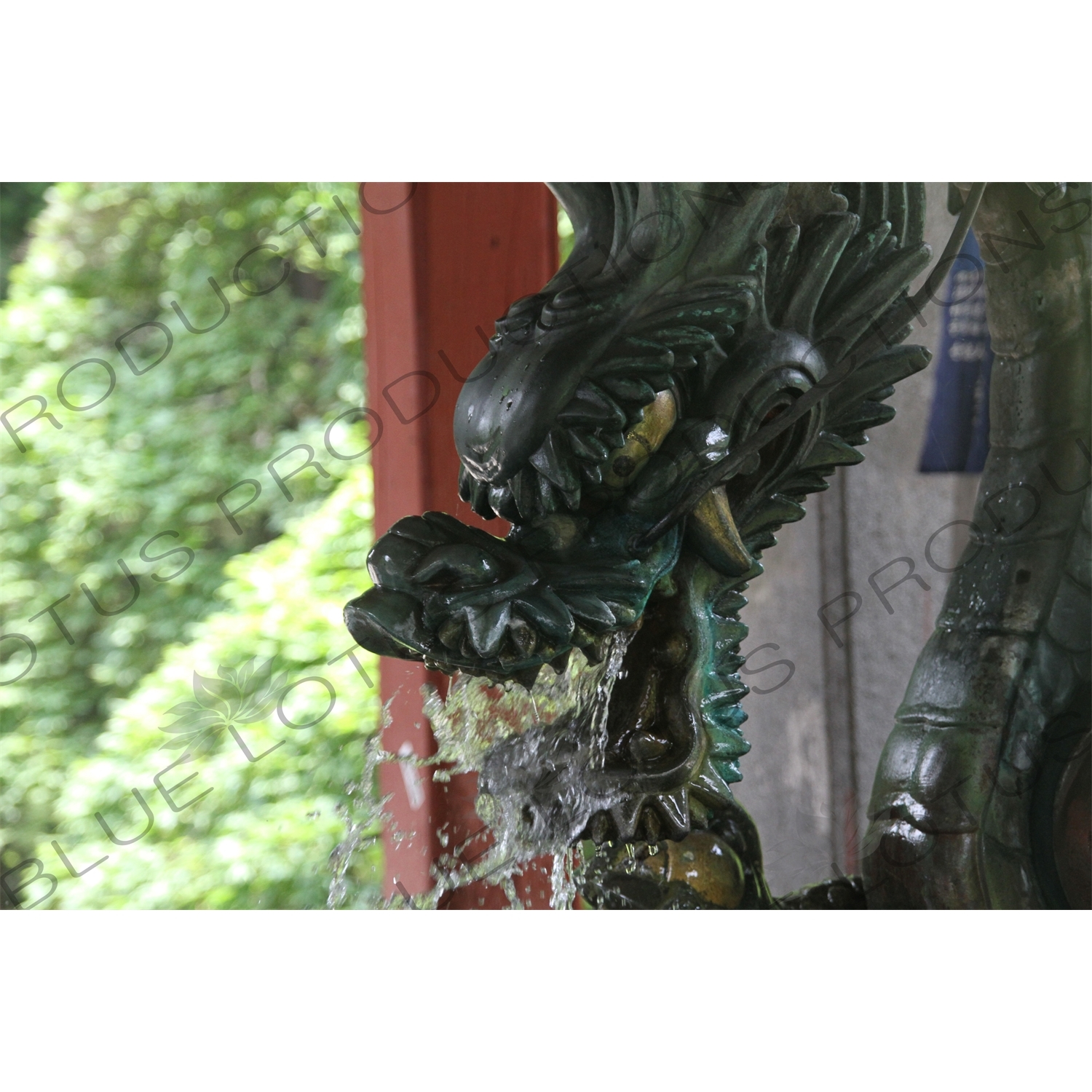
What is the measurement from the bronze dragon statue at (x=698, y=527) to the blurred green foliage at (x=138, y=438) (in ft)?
7.76

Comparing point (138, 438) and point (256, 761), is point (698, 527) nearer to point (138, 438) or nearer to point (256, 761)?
point (256, 761)

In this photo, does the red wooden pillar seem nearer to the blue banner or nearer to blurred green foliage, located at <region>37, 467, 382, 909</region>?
the blue banner

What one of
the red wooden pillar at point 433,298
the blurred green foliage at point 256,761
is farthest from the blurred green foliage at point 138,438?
the red wooden pillar at point 433,298

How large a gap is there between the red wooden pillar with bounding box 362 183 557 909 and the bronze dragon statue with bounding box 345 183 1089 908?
20.0 inches

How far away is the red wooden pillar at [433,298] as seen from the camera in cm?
113

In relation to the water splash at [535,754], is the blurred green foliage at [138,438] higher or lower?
lower

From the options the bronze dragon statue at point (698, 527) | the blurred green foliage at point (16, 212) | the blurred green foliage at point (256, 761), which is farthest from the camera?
the blurred green foliage at point (16, 212)

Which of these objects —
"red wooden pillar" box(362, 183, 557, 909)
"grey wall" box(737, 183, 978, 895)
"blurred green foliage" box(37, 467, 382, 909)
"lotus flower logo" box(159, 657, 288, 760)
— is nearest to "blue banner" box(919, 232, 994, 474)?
"grey wall" box(737, 183, 978, 895)

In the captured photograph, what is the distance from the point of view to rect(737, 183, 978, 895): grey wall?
1.06m

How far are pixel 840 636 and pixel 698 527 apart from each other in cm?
59

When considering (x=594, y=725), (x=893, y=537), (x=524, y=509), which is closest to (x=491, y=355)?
(x=524, y=509)

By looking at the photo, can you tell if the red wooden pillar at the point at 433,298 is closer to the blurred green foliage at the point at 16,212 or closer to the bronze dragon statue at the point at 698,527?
the bronze dragon statue at the point at 698,527

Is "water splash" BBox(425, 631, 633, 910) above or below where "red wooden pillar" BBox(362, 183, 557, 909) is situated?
below

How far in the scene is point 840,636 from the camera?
1111 millimetres
